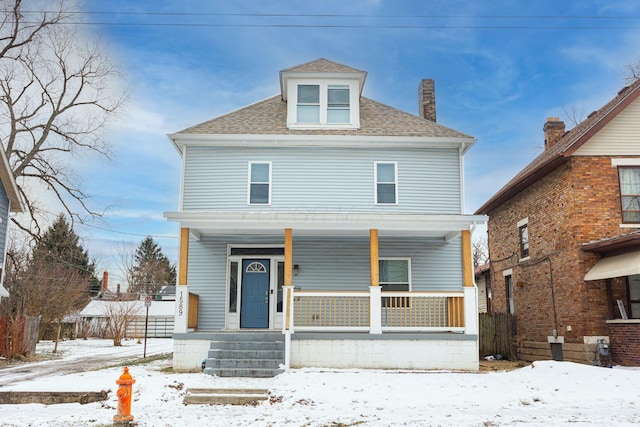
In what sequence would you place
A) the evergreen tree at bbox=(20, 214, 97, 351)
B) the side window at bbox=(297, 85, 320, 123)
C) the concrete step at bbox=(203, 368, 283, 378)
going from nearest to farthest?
the concrete step at bbox=(203, 368, 283, 378), the side window at bbox=(297, 85, 320, 123), the evergreen tree at bbox=(20, 214, 97, 351)

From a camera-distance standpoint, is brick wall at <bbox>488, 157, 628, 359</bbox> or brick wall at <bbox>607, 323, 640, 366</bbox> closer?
brick wall at <bbox>607, 323, 640, 366</bbox>

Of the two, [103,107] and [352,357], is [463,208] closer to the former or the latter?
[352,357]

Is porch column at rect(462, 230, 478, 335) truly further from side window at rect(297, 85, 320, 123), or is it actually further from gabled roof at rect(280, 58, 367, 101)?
gabled roof at rect(280, 58, 367, 101)

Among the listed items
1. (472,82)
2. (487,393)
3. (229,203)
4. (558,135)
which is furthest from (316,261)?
(472,82)

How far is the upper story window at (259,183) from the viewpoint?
15.8 m

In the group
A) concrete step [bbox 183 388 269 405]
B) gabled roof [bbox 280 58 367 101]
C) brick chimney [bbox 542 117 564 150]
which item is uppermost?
gabled roof [bbox 280 58 367 101]

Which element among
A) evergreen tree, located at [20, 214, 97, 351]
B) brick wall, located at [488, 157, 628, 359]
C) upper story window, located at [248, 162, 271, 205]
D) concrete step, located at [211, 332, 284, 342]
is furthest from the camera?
evergreen tree, located at [20, 214, 97, 351]

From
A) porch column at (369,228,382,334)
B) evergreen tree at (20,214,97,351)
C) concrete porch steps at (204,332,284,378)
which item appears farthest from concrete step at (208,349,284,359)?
evergreen tree at (20,214,97,351)

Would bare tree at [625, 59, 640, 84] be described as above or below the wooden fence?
above

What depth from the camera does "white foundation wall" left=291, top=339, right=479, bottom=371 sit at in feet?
41.6

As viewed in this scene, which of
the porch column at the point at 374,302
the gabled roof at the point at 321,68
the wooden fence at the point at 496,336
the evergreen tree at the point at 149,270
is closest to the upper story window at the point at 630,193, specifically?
the wooden fence at the point at 496,336

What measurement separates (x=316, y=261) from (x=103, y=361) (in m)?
7.07

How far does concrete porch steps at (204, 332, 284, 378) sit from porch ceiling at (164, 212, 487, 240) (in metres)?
2.63

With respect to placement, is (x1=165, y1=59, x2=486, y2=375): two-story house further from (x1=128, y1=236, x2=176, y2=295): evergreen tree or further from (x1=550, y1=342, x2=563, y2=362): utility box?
(x1=128, y1=236, x2=176, y2=295): evergreen tree
